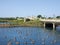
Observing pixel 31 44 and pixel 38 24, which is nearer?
pixel 31 44

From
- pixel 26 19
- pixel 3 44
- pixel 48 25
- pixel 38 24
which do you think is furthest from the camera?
pixel 26 19

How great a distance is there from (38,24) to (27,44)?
9820 cm

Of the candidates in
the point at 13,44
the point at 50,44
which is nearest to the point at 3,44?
the point at 13,44

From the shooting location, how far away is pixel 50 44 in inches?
1987

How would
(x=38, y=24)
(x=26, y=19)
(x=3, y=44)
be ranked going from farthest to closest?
1. (x=26, y=19)
2. (x=38, y=24)
3. (x=3, y=44)

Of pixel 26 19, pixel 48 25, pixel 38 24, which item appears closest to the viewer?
pixel 48 25

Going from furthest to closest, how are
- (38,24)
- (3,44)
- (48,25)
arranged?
1. (38,24)
2. (48,25)
3. (3,44)

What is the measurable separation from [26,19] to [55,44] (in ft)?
412

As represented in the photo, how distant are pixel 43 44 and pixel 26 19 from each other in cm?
12621

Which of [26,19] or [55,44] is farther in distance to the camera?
[26,19]

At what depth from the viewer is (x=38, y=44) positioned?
4934 centimetres

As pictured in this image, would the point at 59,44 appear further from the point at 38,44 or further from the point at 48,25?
the point at 48,25

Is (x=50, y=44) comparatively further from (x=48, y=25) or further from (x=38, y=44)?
(x=48, y=25)

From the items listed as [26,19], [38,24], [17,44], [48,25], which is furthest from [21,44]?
[26,19]
